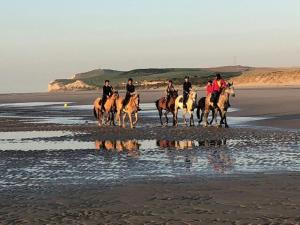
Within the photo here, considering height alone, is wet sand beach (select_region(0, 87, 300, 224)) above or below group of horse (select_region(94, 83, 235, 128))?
below

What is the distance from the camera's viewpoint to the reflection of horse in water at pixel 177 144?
19.1 metres

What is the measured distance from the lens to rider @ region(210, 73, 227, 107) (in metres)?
28.0

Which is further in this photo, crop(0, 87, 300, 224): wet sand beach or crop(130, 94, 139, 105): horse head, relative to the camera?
crop(130, 94, 139, 105): horse head

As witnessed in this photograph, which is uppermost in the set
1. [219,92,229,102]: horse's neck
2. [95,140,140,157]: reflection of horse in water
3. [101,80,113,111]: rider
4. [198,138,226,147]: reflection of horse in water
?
[101,80,113,111]: rider

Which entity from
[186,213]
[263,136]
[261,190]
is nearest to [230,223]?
[186,213]

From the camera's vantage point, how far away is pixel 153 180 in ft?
40.5

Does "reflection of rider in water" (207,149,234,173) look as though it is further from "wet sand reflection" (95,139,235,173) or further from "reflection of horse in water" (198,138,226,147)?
"reflection of horse in water" (198,138,226,147)

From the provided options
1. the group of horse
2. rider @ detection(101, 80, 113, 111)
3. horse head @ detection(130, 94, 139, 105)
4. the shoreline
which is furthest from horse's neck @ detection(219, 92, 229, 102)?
the shoreline

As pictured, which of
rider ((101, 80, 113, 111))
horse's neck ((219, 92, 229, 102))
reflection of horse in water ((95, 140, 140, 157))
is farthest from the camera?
rider ((101, 80, 113, 111))

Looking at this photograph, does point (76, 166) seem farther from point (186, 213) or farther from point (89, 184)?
point (186, 213)

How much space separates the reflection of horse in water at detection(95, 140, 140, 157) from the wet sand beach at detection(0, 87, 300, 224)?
0.03m

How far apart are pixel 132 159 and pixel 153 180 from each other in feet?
12.4

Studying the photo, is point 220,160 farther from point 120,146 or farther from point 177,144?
point 120,146

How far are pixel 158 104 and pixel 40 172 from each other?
1894 centimetres
